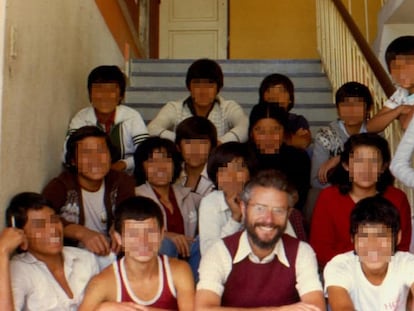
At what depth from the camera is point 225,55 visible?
7344 mm

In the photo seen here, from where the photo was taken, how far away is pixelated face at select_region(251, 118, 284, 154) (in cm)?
310

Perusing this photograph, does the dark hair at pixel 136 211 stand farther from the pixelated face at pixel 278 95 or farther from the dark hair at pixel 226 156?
the pixelated face at pixel 278 95

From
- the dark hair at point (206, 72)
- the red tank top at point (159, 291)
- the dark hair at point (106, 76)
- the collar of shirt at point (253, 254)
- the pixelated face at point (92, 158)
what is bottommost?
the red tank top at point (159, 291)

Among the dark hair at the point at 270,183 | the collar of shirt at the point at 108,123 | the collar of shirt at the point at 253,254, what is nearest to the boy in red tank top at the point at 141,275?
the collar of shirt at the point at 253,254

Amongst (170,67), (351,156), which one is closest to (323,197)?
(351,156)

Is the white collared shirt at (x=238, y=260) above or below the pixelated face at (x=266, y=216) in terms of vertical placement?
below

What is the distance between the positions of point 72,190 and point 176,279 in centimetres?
72

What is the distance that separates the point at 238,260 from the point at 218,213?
418 mm

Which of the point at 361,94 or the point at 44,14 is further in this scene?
the point at 361,94

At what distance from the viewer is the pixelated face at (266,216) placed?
218 cm

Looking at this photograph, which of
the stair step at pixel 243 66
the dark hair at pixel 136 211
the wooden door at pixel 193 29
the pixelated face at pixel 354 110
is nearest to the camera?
the dark hair at pixel 136 211

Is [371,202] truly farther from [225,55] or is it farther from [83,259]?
[225,55]

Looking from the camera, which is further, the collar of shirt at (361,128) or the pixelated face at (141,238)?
the collar of shirt at (361,128)

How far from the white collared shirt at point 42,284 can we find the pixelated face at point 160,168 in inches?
24.5
